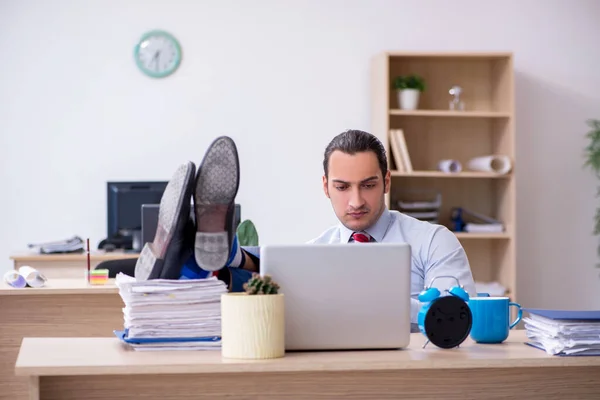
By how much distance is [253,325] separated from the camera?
1580 mm

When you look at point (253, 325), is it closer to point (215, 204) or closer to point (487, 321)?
point (215, 204)

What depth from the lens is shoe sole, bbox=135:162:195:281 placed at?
1.69 metres

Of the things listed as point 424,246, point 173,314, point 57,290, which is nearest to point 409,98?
point 57,290

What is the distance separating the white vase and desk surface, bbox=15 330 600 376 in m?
0.02

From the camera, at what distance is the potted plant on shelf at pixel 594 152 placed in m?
5.55

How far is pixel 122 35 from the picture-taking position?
550 cm

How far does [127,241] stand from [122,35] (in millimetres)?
1323

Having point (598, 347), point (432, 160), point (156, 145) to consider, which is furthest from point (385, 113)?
point (598, 347)

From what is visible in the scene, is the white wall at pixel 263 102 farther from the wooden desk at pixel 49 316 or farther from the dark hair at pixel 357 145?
the dark hair at pixel 357 145

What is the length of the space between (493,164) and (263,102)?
1.49 m

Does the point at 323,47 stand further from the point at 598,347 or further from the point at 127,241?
the point at 598,347

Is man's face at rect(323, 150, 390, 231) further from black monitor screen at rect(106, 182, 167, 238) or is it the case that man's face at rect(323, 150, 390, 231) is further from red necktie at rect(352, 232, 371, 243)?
black monitor screen at rect(106, 182, 167, 238)

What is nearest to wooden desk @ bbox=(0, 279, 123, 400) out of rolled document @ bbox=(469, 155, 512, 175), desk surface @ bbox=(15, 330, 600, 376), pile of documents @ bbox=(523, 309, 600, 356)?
desk surface @ bbox=(15, 330, 600, 376)

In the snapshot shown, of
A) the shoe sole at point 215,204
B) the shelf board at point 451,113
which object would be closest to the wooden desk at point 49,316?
the shoe sole at point 215,204
